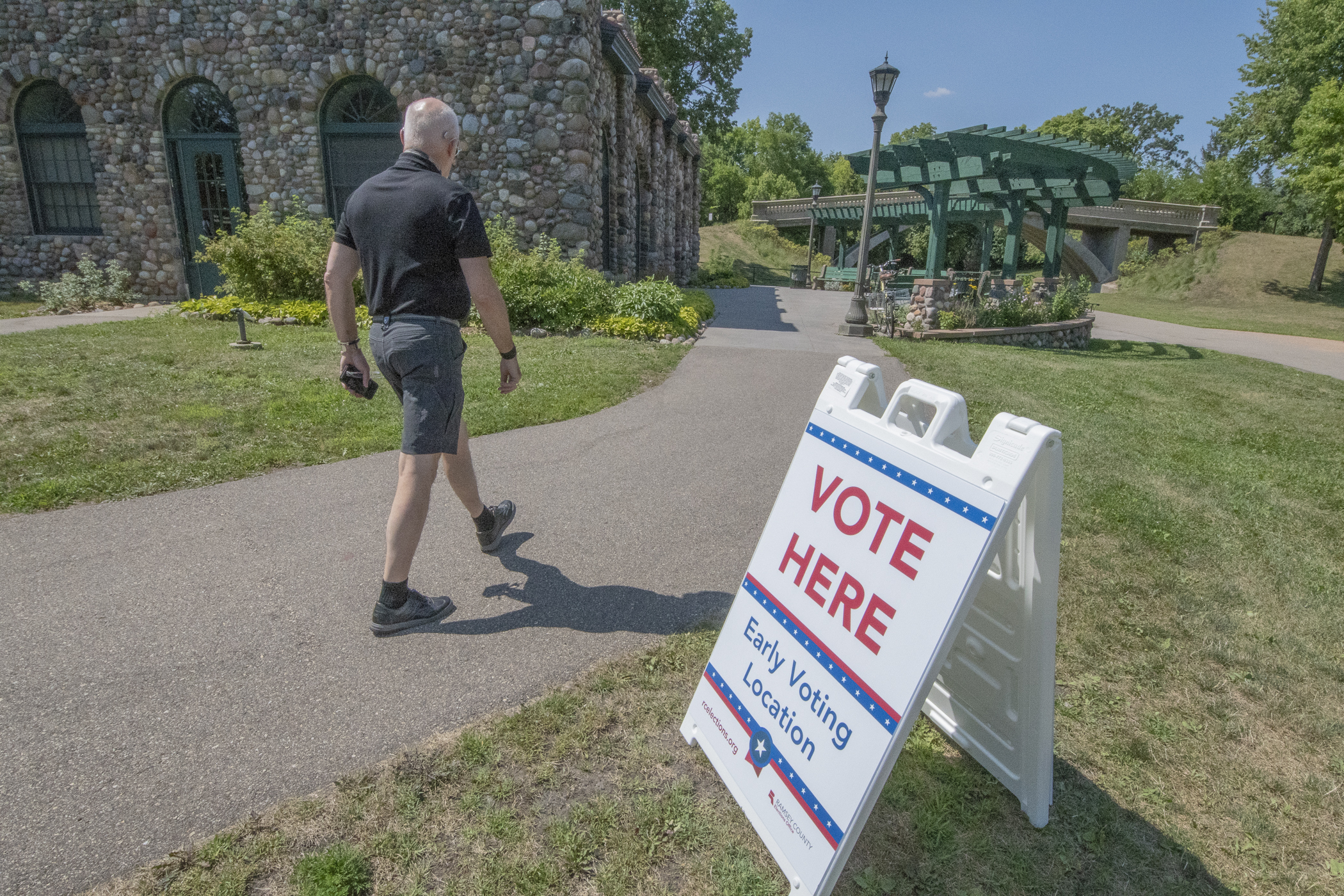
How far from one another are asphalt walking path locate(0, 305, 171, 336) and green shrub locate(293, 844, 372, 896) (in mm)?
10749

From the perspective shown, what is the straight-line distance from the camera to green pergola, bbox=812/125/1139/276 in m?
14.0

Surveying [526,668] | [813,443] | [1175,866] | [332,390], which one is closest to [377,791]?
[526,668]

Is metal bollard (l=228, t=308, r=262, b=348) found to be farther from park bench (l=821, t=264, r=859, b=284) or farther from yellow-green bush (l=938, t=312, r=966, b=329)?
park bench (l=821, t=264, r=859, b=284)

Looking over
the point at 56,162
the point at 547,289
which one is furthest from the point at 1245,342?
the point at 56,162

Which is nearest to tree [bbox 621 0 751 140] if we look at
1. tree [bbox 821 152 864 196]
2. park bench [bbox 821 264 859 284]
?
park bench [bbox 821 264 859 284]

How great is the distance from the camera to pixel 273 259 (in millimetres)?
11633

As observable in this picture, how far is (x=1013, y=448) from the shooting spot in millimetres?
1657

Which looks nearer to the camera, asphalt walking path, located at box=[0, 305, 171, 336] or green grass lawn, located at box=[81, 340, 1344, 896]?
green grass lawn, located at box=[81, 340, 1344, 896]

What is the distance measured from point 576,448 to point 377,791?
3732 millimetres

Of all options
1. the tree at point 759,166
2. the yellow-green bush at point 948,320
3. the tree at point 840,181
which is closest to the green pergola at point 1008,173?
the yellow-green bush at point 948,320

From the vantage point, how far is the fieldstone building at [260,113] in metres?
11.8

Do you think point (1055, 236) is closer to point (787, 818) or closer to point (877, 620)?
point (877, 620)

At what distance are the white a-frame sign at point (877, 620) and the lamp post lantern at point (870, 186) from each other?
11137 mm

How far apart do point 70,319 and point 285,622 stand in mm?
11813
